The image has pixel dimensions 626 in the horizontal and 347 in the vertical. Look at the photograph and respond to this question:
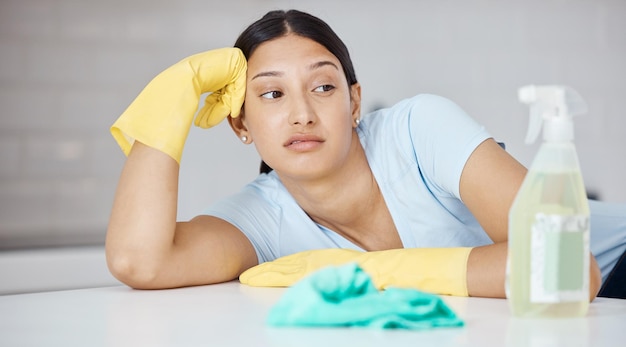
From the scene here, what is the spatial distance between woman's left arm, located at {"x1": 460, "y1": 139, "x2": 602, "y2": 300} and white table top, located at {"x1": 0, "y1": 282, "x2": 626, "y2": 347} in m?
0.03

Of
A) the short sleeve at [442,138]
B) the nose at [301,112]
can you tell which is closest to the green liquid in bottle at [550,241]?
the short sleeve at [442,138]

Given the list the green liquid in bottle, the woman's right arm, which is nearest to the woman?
the woman's right arm

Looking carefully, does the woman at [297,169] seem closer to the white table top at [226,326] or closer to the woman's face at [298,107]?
the woman's face at [298,107]

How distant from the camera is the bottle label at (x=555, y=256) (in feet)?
2.77

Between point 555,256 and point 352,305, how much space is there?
214mm

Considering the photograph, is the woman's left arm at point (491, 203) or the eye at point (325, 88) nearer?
the woman's left arm at point (491, 203)

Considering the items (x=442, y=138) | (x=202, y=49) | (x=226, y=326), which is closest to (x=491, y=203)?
(x=442, y=138)

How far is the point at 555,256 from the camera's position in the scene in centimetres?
85

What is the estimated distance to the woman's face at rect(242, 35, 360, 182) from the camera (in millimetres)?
1435

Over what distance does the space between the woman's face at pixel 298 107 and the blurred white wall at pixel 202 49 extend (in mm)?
1316

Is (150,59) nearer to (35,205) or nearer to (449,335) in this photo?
(35,205)

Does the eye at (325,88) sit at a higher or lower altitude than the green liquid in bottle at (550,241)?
higher

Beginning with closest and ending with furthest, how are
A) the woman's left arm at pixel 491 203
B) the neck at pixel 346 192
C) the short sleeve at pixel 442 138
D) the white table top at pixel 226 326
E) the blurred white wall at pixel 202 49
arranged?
the white table top at pixel 226 326
the woman's left arm at pixel 491 203
the short sleeve at pixel 442 138
the neck at pixel 346 192
the blurred white wall at pixel 202 49

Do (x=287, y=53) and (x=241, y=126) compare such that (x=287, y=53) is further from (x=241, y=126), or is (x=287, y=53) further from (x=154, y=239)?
(x=154, y=239)
